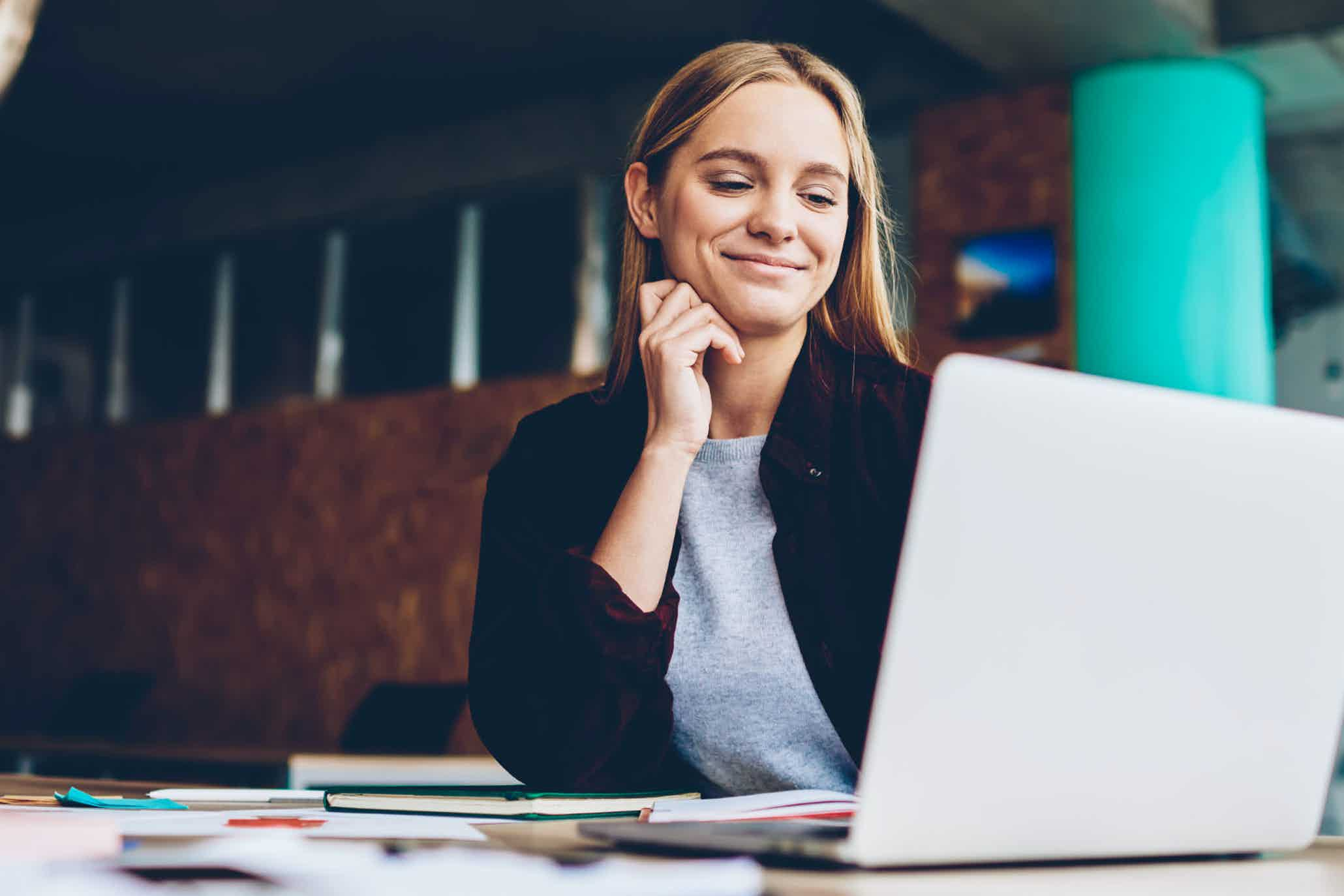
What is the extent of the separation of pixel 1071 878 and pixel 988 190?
5.50 m

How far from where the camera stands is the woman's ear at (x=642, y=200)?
1.54m

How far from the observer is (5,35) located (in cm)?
266

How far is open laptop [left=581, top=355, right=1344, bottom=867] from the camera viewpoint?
0.69m

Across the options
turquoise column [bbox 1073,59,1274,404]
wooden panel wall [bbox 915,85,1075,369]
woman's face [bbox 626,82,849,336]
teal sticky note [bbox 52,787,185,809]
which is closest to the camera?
teal sticky note [bbox 52,787,185,809]

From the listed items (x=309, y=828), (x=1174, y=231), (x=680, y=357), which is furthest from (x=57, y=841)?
(x=1174, y=231)

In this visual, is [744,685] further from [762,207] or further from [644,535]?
[762,207]

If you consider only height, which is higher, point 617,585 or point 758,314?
point 758,314

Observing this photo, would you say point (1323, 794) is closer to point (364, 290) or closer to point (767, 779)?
point (767, 779)

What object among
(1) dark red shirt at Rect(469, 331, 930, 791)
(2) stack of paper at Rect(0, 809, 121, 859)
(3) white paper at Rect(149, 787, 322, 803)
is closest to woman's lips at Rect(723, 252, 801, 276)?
(1) dark red shirt at Rect(469, 331, 930, 791)

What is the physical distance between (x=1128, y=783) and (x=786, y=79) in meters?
0.89

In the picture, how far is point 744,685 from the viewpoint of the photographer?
1.35 meters

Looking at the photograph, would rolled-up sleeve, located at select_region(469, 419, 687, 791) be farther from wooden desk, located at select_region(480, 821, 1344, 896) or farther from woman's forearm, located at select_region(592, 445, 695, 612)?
wooden desk, located at select_region(480, 821, 1344, 896)

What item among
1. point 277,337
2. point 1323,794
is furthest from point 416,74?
point 1323,794

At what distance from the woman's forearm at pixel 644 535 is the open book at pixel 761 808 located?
21cm
